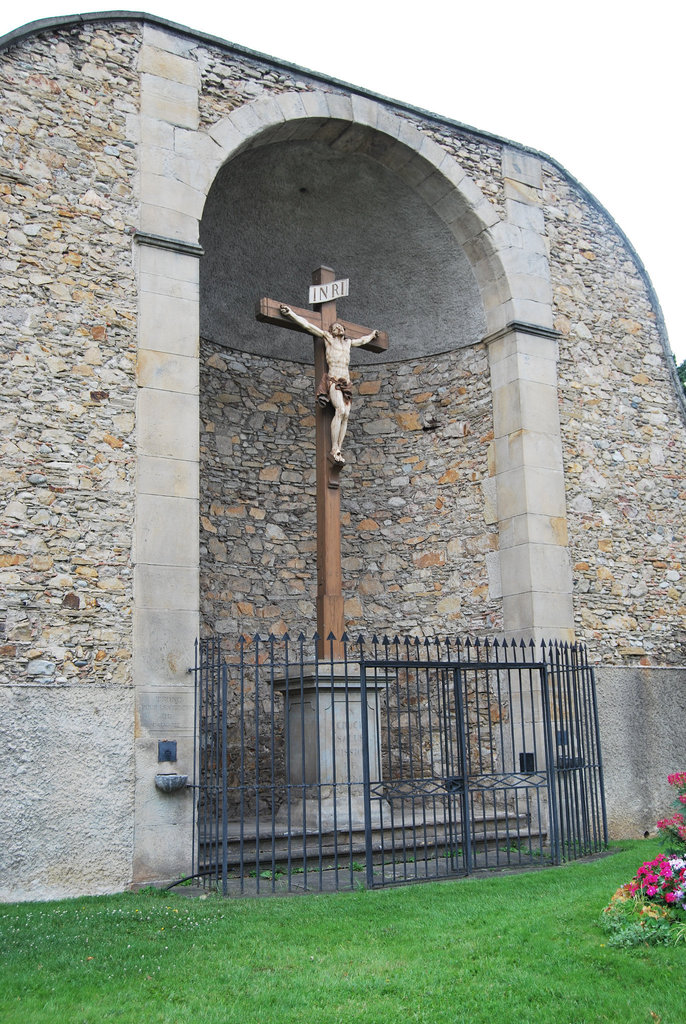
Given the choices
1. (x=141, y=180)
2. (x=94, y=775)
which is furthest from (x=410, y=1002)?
(x=141, y=180)

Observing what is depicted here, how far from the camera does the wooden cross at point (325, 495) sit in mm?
8625

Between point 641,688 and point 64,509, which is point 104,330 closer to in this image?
point 64,509

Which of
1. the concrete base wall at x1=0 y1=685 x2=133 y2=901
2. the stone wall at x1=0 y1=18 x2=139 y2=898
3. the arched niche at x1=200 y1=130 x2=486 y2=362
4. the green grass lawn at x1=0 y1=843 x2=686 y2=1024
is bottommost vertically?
the green grass lawn at x1=0 y1=843 x2=686 y2=1024

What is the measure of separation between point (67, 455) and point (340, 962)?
4.30m

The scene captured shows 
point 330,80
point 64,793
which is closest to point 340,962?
point 64,793

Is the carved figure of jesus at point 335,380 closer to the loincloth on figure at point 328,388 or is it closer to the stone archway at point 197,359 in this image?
the loincloth on figure at point 328,388

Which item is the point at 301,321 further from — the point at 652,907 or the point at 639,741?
the point at 652,907

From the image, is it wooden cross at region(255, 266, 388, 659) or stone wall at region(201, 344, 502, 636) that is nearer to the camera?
wooden cross at region(255, 266, 388, 659)

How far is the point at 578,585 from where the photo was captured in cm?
980

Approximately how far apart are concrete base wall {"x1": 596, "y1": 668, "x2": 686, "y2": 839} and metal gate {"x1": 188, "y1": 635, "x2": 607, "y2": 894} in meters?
0.38

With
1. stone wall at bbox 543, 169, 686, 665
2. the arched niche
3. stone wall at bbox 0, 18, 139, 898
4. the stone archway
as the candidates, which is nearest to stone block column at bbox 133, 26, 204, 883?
the stone archway

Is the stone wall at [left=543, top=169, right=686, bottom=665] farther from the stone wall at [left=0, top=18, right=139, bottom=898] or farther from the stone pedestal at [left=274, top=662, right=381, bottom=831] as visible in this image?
the stone wall at [left=0, top=18, right=139, bottom=898]

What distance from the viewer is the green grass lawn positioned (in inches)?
163

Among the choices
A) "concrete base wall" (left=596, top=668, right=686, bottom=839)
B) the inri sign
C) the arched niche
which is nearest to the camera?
the inri sign
